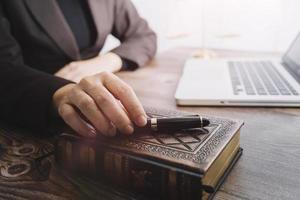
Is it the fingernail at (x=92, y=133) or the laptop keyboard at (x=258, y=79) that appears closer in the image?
the fingernail at (x=92, y=133)

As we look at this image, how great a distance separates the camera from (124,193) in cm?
41

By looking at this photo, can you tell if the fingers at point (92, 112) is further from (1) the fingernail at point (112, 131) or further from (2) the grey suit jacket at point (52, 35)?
(2) the grey suit jacket at point (52, 35)

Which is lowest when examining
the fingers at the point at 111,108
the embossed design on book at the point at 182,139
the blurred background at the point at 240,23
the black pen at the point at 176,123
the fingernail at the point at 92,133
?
the blurred background at the point at 240,23

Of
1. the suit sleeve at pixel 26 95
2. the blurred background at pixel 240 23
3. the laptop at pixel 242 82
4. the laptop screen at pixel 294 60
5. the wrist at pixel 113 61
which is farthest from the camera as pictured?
the blurred background at pixel 240 23

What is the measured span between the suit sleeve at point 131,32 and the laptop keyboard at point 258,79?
1.01ft

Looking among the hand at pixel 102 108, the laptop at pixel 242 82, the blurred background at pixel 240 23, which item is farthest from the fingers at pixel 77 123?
the blurred background at pixel 240 23

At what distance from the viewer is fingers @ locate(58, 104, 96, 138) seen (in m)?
0.46

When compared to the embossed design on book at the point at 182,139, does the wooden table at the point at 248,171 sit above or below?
below

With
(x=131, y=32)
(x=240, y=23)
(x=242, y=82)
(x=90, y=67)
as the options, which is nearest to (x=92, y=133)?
(x=242, y=82)

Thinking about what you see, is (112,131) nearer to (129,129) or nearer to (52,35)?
(129,129)

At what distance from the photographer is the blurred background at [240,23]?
1.28 m

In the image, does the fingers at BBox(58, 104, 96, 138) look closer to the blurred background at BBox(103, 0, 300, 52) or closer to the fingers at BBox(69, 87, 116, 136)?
the fingers at BBox(69, 87, 116, 136)

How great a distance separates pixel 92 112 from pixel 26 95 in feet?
0.69

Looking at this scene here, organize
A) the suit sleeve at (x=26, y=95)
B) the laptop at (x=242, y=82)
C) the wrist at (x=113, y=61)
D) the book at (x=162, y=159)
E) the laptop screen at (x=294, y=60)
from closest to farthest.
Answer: the book at (x=162, y=159) → the suit sleeve at (x=26, y=95) → the laptop at (x=242, y=82) → the laptop screen at (x=294, y=60) → the wrist at (x=113, y=61)
